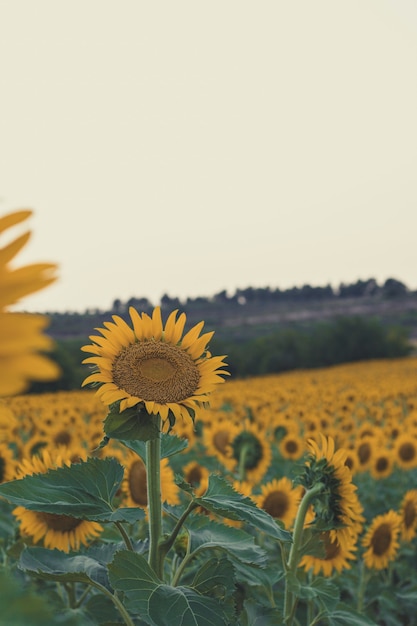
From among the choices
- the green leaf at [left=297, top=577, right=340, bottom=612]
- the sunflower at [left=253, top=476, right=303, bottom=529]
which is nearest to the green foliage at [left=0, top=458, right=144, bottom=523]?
the green leaf at [left=297, top=577, right=340, bottom=612]

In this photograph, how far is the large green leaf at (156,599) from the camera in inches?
53.5

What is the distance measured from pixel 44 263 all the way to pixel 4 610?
0.24 metres

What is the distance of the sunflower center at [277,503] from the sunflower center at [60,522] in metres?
1.42

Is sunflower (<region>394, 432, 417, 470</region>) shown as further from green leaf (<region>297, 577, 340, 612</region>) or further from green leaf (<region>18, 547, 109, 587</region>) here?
green leaf (<region>18, 547, 109, 587</region>)

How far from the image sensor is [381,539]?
409 cm

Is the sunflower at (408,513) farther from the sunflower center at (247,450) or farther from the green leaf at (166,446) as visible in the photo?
the green leaf at (166,446)

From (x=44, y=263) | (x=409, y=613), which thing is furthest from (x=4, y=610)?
(x=409, y=613)

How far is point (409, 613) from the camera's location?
524 centimetres

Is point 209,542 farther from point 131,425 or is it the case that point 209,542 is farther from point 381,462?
point 381,462

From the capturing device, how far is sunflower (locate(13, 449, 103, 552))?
2.50 meters

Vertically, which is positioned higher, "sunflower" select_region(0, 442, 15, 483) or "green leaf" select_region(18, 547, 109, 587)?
A: "green leaf" select_region(18, 547, 109, 587)

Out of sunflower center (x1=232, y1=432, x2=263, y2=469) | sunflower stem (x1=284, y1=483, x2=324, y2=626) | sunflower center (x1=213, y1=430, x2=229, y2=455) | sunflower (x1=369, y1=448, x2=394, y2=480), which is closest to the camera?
sunflower stem (x1=284, y1=483, x2=324, y2=626)

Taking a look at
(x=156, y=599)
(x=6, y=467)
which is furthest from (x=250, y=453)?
(x=156, y=599)

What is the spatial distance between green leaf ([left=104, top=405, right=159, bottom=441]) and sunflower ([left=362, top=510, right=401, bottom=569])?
2.81 meters
